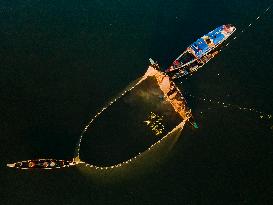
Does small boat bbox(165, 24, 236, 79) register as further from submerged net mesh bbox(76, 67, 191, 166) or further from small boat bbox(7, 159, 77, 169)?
small boat bbox(7, 159, 77, 169)

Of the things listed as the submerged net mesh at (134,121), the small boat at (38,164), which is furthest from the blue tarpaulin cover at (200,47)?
the small boat at (38,164)

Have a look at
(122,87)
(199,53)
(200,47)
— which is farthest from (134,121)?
(200,47)

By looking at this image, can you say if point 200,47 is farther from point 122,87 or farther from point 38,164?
point 38,164

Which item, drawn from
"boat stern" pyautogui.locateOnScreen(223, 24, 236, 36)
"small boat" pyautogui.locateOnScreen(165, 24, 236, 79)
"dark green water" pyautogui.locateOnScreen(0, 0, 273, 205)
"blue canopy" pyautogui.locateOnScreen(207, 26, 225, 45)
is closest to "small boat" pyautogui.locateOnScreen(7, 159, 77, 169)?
"dark green water" pyautogui.locateOnScreen(0, 0, 273, 205)

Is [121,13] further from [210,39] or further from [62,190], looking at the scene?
[62,190]

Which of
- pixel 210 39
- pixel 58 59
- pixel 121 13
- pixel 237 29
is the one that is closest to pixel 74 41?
pixel 58 59

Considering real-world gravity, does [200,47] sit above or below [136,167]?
above

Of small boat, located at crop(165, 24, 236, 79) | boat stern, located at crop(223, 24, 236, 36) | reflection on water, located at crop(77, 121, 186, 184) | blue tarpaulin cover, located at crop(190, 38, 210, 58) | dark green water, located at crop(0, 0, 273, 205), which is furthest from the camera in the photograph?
boat stern, located at crop(223, 24, 236, 36)
